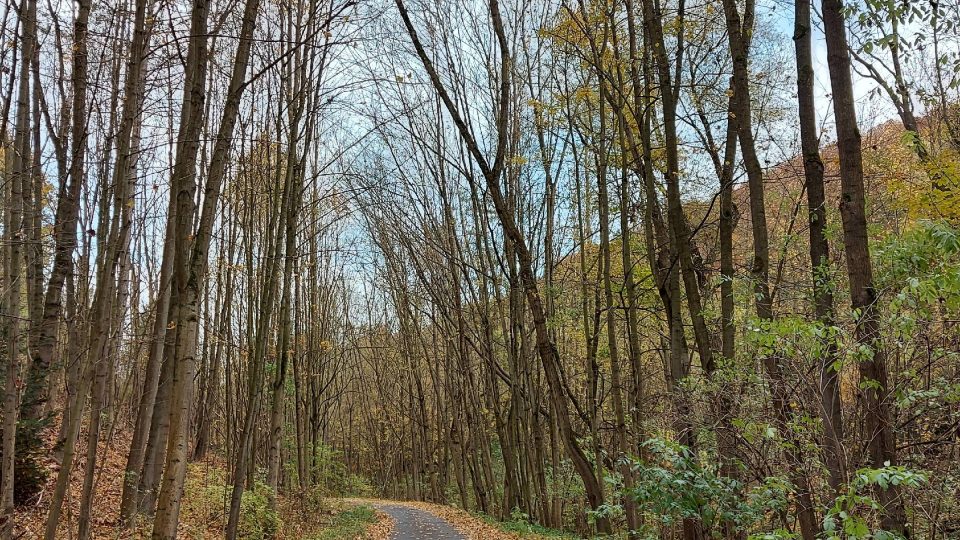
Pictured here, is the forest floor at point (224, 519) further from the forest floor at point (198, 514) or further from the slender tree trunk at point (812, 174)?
the slender tree trunk at point (812, 174)

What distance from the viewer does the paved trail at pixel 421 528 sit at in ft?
38.5

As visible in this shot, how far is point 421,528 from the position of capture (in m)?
13.5

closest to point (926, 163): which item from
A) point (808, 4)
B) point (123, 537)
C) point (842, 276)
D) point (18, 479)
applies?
point (842, 276)

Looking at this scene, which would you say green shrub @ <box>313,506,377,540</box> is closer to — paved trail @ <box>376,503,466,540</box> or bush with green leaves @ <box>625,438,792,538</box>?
paved trail @ <box>376,503,466,540</box>

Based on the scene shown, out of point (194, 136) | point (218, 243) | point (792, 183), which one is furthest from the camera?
point (792, 183)

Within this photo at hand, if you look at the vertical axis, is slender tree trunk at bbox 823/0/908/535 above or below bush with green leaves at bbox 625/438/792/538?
above

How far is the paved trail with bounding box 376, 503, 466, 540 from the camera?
38.5 ft

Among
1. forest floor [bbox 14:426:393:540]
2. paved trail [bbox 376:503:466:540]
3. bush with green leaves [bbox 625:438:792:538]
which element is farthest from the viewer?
paved trail [bbox 376:503:466:540]

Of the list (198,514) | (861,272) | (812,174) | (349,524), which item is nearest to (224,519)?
(198,514)

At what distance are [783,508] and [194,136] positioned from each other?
5.77 meters

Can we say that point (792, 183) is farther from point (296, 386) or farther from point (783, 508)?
point (296, 386)

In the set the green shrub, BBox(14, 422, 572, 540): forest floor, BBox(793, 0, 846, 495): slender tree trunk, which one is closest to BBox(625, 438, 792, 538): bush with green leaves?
BBox(793, 0, 846, 495): slender tree trunk

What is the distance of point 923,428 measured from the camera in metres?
4.54

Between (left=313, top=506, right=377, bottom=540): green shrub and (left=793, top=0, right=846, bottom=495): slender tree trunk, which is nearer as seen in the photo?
(left=793, top=0, right=846, bottom=495): slender tree trunk
